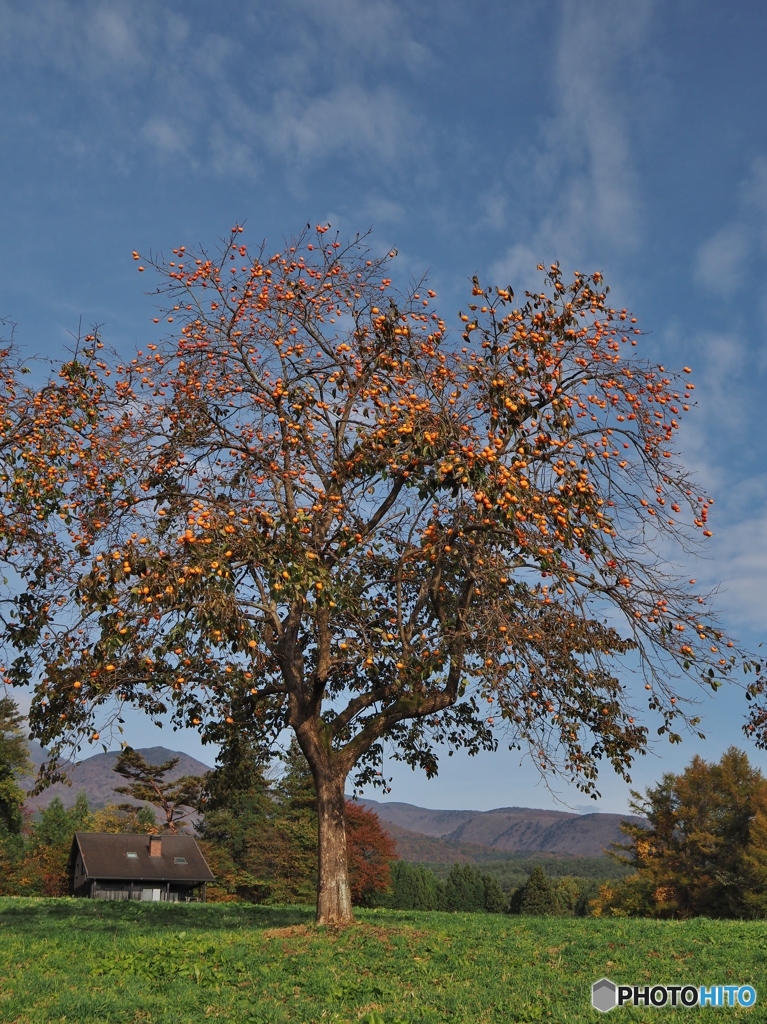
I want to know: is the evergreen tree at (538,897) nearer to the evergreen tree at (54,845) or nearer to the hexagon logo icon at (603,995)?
the evergreen tree at (54,845)

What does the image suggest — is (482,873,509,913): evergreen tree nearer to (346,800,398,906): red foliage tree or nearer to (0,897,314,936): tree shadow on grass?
(346,800,398,906): red foliage tree

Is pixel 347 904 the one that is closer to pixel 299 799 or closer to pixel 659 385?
pixel 659 385

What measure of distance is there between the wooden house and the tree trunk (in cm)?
3313

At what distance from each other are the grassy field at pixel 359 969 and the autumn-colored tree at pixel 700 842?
30113 mm

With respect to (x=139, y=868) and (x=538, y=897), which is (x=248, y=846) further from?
(x=538, y=897)

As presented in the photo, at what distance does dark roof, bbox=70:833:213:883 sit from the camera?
42.2 meters

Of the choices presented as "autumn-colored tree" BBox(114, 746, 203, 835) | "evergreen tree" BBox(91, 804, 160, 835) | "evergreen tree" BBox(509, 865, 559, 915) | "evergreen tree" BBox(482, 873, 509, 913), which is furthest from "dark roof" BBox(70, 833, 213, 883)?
"evergreen tree" BBox(482, 873, 509, 913)

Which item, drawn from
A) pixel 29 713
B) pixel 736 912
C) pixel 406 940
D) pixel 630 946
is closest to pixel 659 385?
pixel 630 946

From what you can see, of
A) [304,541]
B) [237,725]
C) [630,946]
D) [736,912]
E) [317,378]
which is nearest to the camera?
[630,946]

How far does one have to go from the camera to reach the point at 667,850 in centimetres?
4344

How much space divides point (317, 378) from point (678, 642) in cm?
742

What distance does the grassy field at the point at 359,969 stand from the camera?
828 centimetres
